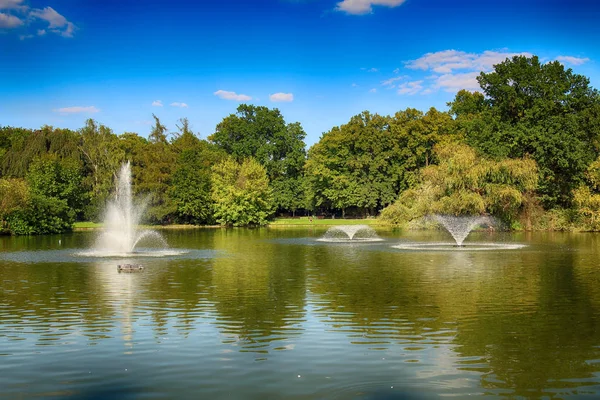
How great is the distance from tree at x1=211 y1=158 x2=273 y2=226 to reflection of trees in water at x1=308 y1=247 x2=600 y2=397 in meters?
50.7

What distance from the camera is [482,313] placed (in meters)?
15.4

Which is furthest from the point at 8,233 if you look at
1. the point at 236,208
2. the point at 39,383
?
the point at 39,383

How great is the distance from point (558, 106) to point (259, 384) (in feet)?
191

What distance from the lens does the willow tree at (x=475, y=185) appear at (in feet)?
178

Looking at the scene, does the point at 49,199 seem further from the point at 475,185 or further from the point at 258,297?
the point at 258,297

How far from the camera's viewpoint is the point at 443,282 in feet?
69.6

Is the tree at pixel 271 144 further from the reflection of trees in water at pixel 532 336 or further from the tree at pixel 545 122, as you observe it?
the reflection of trees in water at pixel 532 336

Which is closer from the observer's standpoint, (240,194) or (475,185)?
(475,185)

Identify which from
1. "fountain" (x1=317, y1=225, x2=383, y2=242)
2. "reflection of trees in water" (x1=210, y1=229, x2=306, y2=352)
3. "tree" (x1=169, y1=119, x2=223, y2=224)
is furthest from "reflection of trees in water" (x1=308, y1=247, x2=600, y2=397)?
"tree" (x1=169, y1=119, x2=223, y2=224)

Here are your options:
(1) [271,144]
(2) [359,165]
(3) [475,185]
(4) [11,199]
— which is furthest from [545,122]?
(4) [11,199]

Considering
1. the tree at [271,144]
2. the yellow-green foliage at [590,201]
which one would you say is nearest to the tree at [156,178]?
the tree at [271,144]

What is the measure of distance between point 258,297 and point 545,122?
47856 millimetres

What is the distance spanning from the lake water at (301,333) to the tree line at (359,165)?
32.4 m

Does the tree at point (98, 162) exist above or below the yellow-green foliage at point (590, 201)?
above
